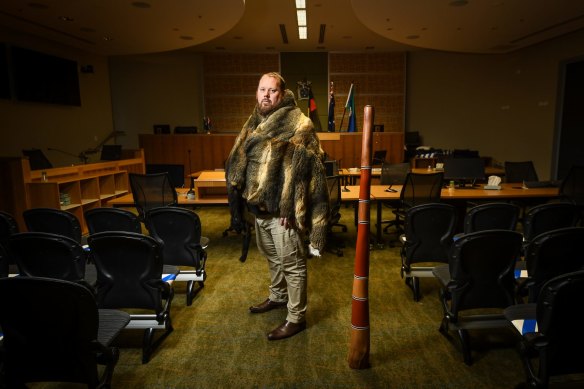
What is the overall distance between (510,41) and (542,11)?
214 centimetres

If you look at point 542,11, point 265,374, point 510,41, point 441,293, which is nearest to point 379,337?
point 441,293

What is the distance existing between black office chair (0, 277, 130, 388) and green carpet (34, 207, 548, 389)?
62 cm

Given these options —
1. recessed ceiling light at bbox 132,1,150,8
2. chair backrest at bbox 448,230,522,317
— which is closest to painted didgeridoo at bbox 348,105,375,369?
chair backrest at bbox 448,230,522,317

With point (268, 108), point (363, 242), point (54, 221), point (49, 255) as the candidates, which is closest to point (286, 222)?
point (363, 242)

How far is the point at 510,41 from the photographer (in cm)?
A: 806

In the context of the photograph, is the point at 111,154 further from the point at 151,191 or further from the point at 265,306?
the point at 265,306

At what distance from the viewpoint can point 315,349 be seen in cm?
244

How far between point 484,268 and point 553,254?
→ 38cm

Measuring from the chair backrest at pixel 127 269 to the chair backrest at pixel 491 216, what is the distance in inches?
97.8

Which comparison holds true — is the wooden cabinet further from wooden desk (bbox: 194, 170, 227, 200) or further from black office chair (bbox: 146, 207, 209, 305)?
black office chair (bbox: 146, 207, 209, 305)

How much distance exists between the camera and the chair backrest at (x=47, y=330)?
4.57ft

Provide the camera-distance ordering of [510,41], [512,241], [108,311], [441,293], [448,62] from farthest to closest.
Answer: [448,62] → [510,41] → [441,293] → [512,241] → [108,311]

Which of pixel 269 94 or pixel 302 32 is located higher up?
pixel 302 32

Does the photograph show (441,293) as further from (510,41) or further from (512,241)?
(510,41)
